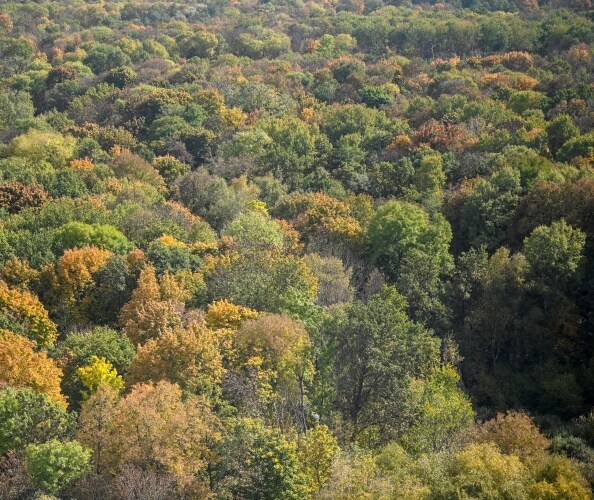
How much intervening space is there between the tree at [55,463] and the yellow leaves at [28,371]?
5.08 m

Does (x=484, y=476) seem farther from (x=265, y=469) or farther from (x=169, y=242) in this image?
(x=169, y=242)

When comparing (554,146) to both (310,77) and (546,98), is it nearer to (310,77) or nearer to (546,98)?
(546,98)

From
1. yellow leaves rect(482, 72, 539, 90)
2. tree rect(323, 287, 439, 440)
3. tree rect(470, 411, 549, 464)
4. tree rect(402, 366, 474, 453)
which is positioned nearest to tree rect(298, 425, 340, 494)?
tree rect(402, 366, 474, 453)

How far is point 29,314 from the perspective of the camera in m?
42.2

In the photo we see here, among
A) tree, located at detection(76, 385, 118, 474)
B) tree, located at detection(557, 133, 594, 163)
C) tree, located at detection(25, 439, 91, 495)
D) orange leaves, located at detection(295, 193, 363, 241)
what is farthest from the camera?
tree, located at detection(557, 133, 594, 163)

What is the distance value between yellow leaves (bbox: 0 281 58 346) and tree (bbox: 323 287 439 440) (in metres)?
18.9

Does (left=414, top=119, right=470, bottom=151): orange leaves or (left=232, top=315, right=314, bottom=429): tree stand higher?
(left=414, top=119, right=470, bottom=151): orange leaves

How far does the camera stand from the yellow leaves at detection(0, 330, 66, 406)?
113 feet

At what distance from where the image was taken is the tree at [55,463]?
28.4 m

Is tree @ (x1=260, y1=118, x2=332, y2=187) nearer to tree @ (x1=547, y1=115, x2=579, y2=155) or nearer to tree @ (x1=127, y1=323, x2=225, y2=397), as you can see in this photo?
tree @ (x1=547, y1=115, x2=579, y2=155)

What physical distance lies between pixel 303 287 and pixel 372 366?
10576mm

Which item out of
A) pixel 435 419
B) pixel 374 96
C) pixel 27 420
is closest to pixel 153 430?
pixel 27 420

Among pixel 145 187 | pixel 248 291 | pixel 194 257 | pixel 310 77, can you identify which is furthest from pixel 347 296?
pixel 310 77

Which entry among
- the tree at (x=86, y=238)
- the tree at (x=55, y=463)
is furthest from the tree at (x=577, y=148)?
the tree at (x=55, y=463)
